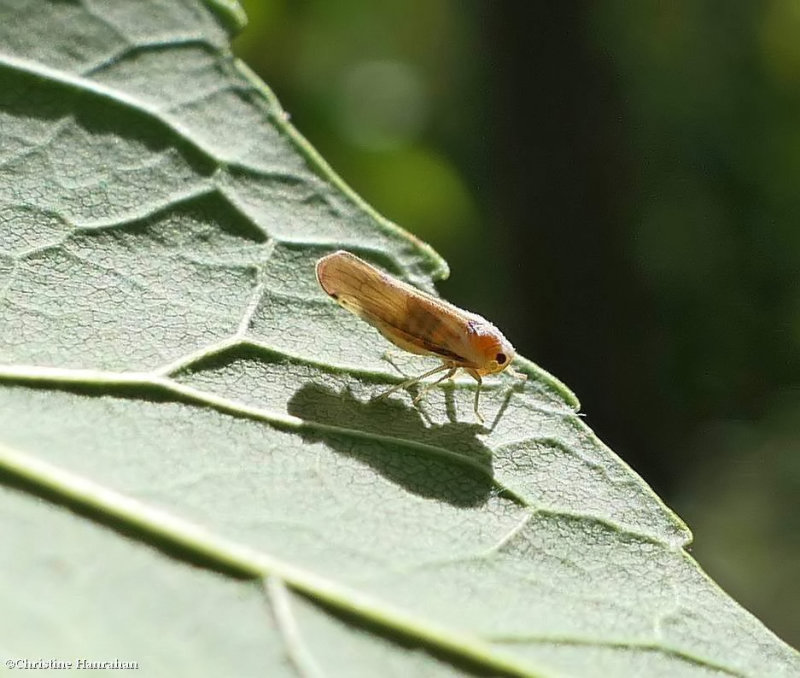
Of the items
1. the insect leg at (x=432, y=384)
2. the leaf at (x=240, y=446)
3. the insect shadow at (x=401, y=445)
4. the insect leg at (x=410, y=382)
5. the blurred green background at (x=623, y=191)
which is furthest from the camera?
the blurred green background at (x=623, y=191)

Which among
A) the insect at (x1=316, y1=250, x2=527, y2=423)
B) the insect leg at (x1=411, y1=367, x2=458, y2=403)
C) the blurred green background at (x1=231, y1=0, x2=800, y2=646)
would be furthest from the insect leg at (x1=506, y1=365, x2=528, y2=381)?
the blurred green background at (x1=231, y1=0, x2=800, y2=646)

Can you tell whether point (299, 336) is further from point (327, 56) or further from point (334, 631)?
point (327, 56)

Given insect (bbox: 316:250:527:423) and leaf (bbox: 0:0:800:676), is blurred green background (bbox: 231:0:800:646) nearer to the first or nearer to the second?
insect (bbox: 316:250:527:423)

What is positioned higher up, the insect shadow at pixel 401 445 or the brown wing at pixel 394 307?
the brown wing at pixel 394 307

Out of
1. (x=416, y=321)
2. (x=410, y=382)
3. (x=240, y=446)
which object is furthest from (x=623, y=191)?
(x=240, y=446)

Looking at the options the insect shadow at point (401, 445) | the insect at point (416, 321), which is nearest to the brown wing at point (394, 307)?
the insect at point (416, 321)

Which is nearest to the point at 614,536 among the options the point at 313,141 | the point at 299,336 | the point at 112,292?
the point at 299,336

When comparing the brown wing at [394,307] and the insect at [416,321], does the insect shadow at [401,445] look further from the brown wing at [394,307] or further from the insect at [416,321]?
the brown wing at [394,307]
